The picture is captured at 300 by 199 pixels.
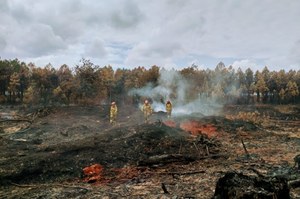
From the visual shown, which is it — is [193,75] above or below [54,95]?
above

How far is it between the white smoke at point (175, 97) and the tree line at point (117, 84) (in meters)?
1.31

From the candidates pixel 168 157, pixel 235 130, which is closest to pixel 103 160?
pixel 168 157

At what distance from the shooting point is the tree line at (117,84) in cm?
5166

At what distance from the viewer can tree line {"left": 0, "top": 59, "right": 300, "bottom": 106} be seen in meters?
51.7

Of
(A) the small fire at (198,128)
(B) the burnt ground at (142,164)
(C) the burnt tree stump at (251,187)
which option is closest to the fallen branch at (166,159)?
(B) the burnt ground at (142,164)

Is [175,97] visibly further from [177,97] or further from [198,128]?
[198,128]

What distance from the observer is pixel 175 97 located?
2270 inches

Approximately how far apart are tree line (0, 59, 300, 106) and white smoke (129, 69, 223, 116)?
4.30 ft

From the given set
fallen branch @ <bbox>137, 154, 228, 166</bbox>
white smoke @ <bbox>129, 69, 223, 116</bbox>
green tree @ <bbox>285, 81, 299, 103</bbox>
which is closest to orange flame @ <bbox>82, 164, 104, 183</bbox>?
fallen branch @ <bbox>137, 154, 228, 166</bbox>

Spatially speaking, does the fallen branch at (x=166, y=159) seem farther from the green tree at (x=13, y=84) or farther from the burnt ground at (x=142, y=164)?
the green tree at (x=13, y=84)

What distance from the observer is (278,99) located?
71938mm

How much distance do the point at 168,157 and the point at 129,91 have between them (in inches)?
2014

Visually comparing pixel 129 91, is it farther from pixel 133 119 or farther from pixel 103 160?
pixel 103 160

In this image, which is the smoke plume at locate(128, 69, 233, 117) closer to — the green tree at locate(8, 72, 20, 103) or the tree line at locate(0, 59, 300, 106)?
the tree line at locate(0, 59, 300, 106)
